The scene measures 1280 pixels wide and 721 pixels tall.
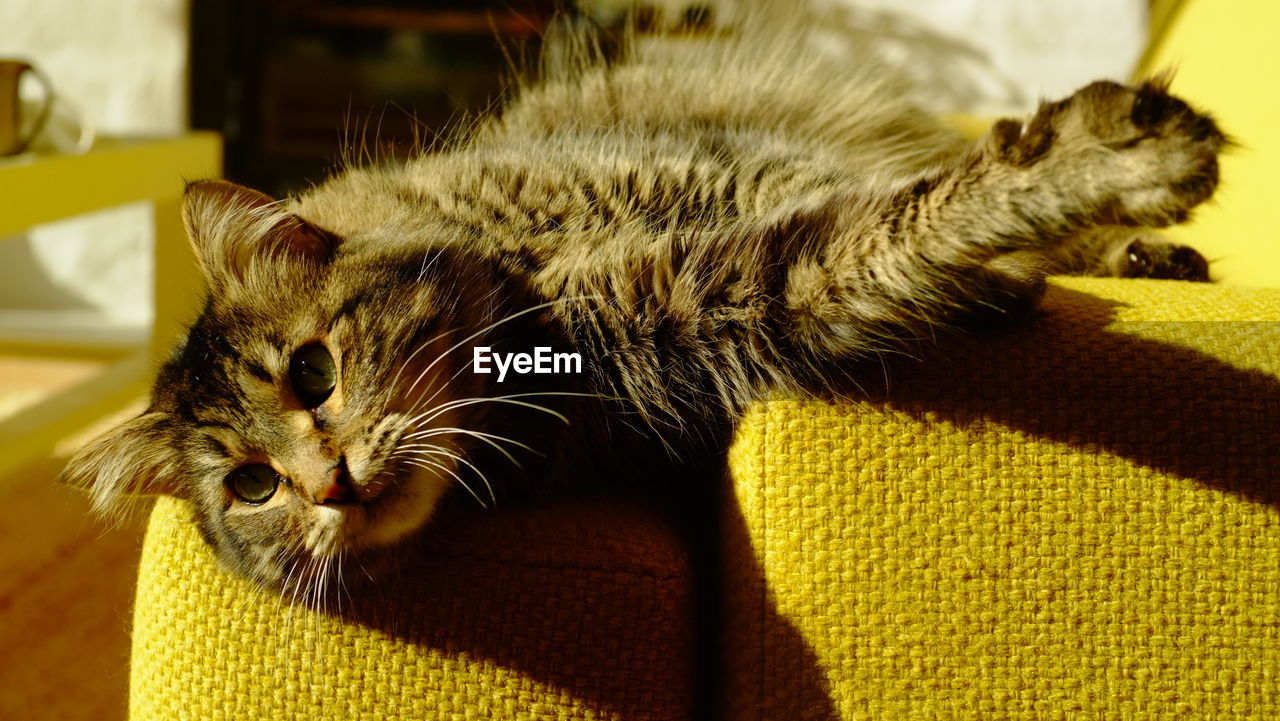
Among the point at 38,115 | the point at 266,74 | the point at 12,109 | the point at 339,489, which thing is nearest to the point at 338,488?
the point at 339,489

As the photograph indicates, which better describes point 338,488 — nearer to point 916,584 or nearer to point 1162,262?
point 916,584

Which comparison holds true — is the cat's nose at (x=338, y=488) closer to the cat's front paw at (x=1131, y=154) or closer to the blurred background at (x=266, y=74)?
the cat's front paw at (x=1131, y=154)

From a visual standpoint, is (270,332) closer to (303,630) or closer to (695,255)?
(303,630)

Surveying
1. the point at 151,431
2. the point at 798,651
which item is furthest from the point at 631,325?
the point at 151,431

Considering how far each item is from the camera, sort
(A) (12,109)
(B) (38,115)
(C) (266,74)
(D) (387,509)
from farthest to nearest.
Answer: (C) (266,74) < (B) (38,115) < (A) (12,109) < (D) (387,509)

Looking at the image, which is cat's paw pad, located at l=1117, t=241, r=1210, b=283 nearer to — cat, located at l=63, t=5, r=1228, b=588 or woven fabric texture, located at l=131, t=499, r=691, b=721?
cat, located at l=63, t=5, r=1228, b=588

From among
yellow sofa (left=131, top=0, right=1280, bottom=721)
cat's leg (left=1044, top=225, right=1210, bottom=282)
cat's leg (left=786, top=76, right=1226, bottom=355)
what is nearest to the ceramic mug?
yellow sofa (left=131, top=0, right=1280, bottom=721)
